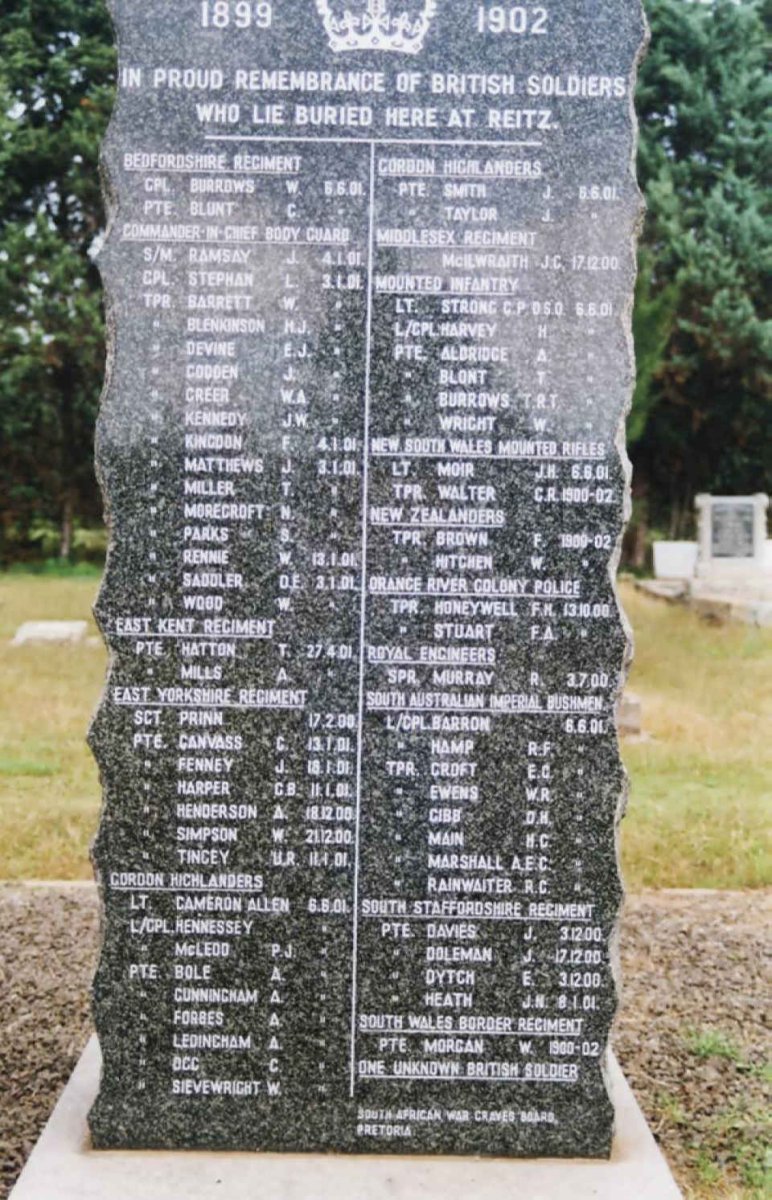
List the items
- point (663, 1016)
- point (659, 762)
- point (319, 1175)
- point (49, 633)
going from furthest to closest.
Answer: point (49, 633) < point (659, 762) < point (663, 1016) < point (319, 1175)

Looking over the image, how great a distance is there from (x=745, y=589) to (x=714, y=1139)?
16.3 meters

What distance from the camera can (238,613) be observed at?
3.63 m

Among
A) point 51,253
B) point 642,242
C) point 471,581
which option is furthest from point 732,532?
point 471,581

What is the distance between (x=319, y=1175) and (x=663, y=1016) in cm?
224

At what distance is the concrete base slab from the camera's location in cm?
335

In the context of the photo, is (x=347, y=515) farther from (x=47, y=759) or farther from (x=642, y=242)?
(x=642, y=242)

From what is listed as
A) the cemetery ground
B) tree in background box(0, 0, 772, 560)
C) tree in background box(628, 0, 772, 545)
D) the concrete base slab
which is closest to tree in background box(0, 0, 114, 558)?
tree in background box(0, 0, 772, 560)

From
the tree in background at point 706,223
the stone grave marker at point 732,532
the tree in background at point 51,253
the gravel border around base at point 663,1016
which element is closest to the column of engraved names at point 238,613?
the gravel border around base at point 663,1016

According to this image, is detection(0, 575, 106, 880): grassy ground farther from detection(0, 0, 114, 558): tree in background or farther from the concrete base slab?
detection(0, 0, 114, 558): tree in background

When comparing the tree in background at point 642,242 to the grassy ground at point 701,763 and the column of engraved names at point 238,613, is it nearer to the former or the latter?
the grassy ground at point 701,763

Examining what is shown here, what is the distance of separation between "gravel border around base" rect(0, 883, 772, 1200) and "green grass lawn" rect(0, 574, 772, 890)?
2.25ft

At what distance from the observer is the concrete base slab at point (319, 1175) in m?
3.35

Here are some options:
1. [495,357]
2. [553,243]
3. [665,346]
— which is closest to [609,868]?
[495,357]

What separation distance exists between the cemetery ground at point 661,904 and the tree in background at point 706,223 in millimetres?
12943
